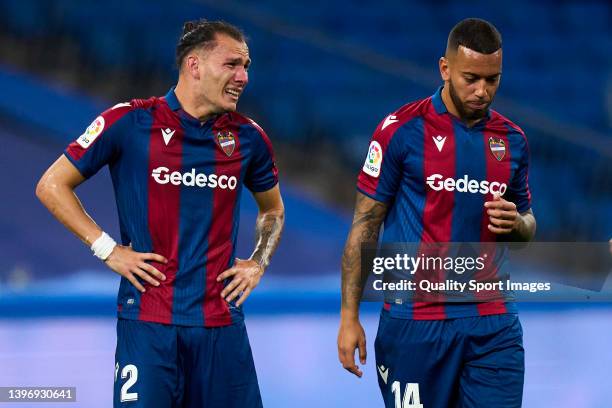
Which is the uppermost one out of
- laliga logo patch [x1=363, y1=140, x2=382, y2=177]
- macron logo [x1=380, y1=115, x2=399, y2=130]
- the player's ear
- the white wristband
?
the player's ear

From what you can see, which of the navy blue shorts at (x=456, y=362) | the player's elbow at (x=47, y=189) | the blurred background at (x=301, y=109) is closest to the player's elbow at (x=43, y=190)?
the player's elbow at (x=47, y=189)

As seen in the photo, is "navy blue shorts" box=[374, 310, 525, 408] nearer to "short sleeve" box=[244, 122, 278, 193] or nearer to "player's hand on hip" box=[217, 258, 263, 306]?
"player's hand on hip" box=[217, 258, 263, 306]

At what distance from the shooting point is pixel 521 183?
388cm

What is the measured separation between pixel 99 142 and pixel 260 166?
1.91ft

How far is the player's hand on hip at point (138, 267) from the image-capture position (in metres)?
3.59

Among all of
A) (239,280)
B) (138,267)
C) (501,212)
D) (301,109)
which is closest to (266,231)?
(239,280)

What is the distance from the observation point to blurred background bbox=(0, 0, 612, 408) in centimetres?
948

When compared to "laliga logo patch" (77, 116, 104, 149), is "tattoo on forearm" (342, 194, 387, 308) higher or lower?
lower

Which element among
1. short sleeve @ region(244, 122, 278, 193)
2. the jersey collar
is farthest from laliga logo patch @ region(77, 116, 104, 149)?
the jersey collar

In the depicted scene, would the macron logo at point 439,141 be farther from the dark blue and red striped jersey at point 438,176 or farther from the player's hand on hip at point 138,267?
the player's hand on hip at point 138,267

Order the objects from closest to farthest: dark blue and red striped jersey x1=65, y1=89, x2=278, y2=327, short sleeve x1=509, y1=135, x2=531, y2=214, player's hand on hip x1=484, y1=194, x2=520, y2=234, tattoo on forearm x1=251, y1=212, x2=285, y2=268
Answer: player's hand on hip x1=484, y1=194, x2=520, y2=234
dark blue and red striped jersey x1=65, y1=89, x2=278, y2=327
short sleeve x1=509, y1=135, x2=531, y2=214
tattoo on forearm x1=251, y1=212, x2=285, y2=268

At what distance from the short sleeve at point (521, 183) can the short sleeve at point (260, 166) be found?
2.75ft

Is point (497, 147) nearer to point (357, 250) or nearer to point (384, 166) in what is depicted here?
point (384, 166)

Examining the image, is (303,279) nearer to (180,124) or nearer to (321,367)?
(321,367)
